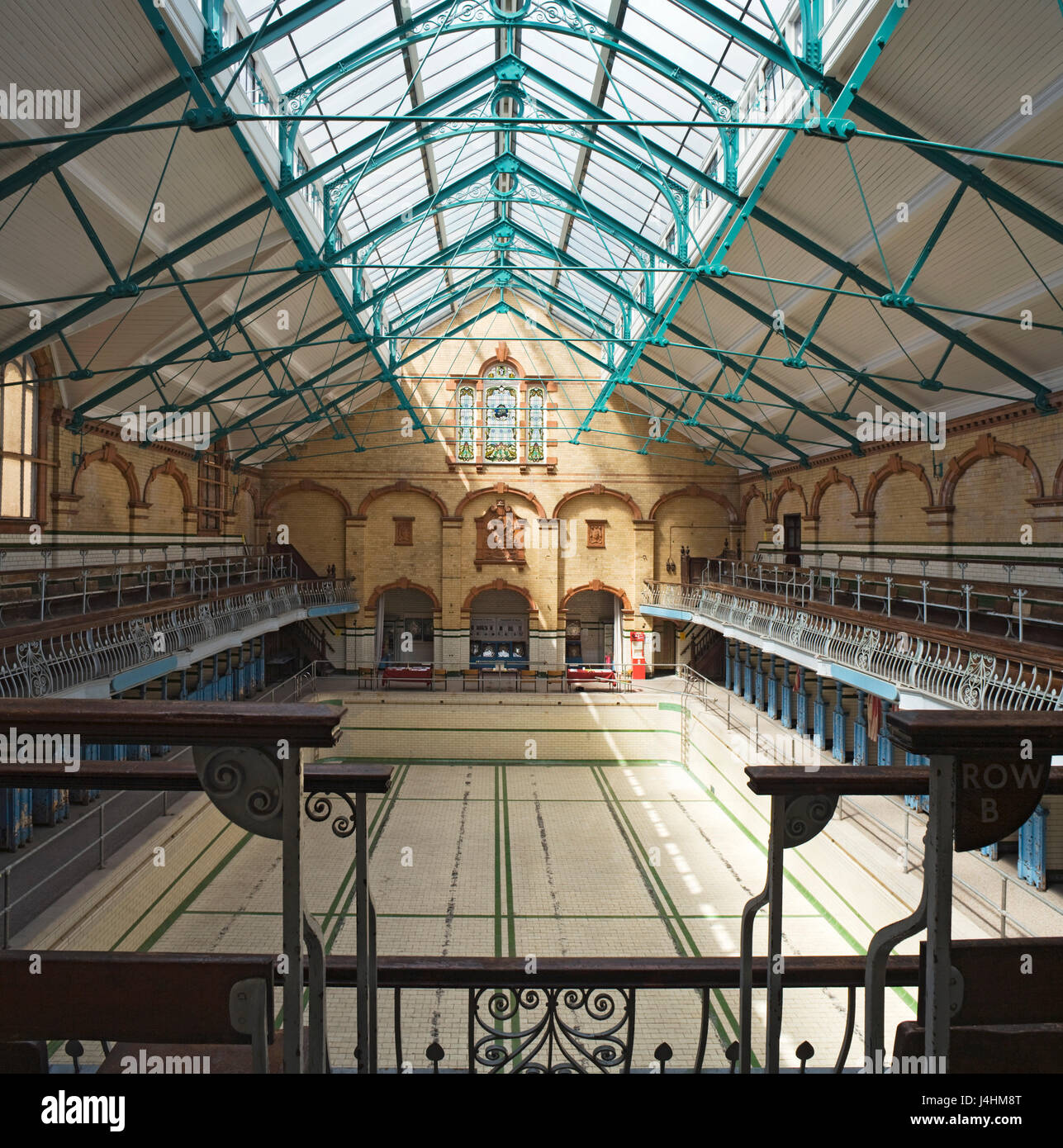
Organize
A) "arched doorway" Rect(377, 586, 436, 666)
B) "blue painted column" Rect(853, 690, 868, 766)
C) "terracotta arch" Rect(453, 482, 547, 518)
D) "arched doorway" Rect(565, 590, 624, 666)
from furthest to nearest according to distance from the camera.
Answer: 1. "arched doorway" Rect(565, 590, 624, 666)
2. "arched doorway" Rect(377, 586, 436, 666)
3. "terracotta arch" Rect(453, 482, 547, 518)
4. "blue painted column" Rect(853, 690, 868, 766)

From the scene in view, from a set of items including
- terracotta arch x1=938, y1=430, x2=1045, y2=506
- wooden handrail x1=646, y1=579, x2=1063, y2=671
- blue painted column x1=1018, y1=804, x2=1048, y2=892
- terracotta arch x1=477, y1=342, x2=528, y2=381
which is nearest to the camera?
wooden handrail x1=646, y1=579, x2=1063, y2=671

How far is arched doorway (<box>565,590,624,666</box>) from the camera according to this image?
94.1 feet

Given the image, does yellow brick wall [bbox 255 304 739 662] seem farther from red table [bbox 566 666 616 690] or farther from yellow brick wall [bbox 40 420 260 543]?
yellow brick wall [bbox 40 420 260 543]

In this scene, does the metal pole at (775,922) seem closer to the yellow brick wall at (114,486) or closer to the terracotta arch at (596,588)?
the yellow brick wall at (114,486)

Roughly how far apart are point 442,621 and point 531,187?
13.7 metres

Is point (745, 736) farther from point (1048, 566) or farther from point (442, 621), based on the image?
point (442, 621)

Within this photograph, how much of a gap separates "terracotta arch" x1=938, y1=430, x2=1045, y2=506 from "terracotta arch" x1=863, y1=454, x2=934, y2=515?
0.52 metres

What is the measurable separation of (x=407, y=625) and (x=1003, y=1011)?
27.2 metres

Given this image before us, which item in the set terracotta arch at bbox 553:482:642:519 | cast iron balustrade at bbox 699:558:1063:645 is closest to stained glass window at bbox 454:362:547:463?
terracotta arch at bbox 553:482:642:519

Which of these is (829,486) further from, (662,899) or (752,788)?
(752,788)

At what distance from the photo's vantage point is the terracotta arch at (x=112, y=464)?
15742 millimetres

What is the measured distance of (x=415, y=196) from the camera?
17.0m
